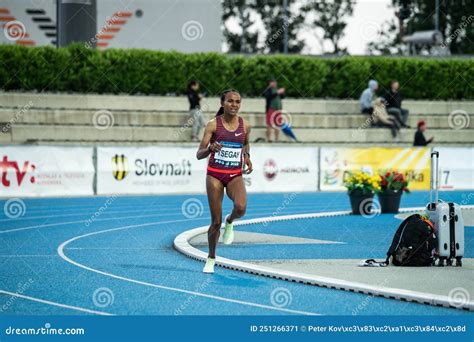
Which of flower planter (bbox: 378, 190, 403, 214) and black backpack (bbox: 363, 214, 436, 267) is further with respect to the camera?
flower planter (bbox: 378, 190, 403, 214)

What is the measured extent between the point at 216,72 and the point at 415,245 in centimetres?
2444

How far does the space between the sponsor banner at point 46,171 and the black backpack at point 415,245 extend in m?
15.3

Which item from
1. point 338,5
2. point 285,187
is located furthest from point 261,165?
point 338,5

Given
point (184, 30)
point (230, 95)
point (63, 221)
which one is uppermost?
point (184, 30)

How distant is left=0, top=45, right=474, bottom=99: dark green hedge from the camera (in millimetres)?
34438

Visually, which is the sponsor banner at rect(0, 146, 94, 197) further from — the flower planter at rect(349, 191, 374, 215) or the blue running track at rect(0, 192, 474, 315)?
the flower planter at rect(349, 191, 374, 215)

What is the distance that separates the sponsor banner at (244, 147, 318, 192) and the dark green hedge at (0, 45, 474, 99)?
23.8ft

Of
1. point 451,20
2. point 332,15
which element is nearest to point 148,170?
point 451,20

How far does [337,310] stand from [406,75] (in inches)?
1229

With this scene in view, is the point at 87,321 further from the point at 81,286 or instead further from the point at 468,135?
the point at 468,135

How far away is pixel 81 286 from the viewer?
12.0 m

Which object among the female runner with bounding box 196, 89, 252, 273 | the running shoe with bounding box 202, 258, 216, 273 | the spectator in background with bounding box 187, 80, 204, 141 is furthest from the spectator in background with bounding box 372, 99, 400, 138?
the running shoe with bounding box 202, 258, 216, 273

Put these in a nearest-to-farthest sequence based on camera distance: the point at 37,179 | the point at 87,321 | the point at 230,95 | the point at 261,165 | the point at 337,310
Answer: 1. the point at 87,321
2. the point at 337,310
3. the point at 230,95
4. the point at 37,179
5. the point at 261,165

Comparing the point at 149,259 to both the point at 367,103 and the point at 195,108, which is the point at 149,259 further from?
the point at 367,103
